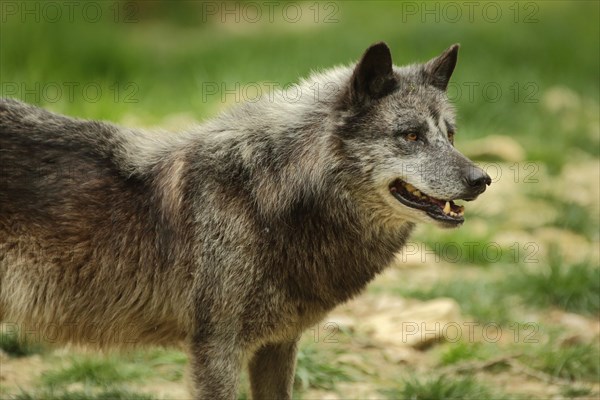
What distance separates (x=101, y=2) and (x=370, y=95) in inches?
359

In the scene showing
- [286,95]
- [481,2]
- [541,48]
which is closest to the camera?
[286,95]

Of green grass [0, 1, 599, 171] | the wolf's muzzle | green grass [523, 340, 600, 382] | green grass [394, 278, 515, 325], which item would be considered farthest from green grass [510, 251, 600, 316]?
green grass [0, 1, 599, 171]

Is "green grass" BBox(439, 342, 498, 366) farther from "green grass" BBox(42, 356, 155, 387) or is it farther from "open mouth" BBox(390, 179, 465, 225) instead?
"green grass" BBox(42, 356, 155, 387)

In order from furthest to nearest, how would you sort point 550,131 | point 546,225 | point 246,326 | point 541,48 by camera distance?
point 541,48
point 550,131
point 546,225
point 246,326

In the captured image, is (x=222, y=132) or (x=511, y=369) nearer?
(x=222, y=132)

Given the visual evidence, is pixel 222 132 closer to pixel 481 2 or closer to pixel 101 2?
pixel 101 2

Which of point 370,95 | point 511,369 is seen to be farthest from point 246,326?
point 511,369

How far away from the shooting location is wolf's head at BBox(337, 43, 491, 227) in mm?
3920

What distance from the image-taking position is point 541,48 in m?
12.5

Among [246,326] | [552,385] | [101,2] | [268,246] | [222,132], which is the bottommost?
[552,385]

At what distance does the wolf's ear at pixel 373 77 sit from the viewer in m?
3.92

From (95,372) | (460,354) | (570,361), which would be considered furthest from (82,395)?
(570,361)

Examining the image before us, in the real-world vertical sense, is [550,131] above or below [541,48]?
below

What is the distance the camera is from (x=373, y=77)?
13.1 ft
